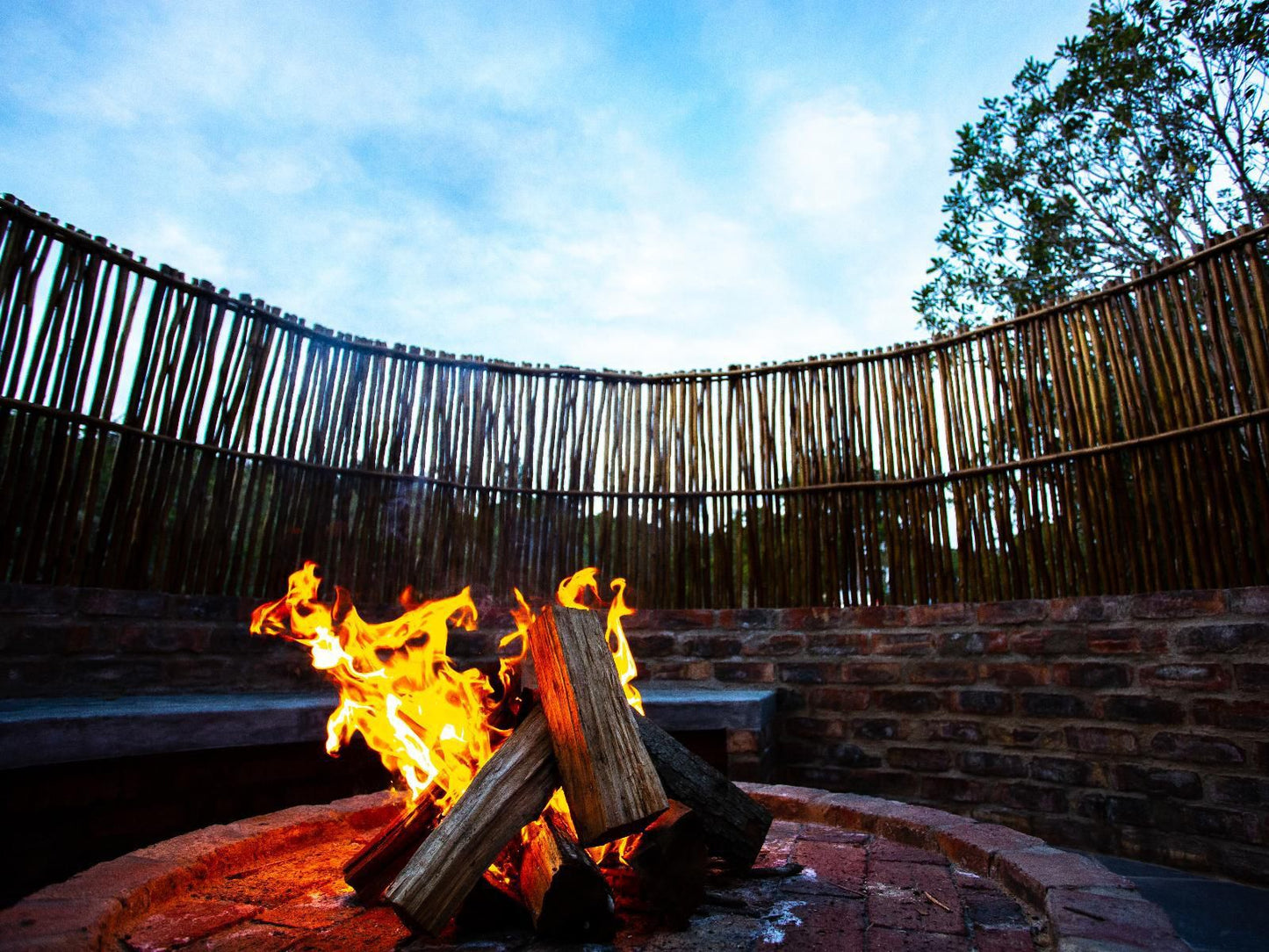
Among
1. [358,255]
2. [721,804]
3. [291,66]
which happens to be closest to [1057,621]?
[721,804]

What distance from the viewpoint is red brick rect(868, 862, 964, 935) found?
5.46 ft

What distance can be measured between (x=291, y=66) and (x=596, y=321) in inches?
203

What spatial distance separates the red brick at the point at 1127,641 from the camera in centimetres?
329

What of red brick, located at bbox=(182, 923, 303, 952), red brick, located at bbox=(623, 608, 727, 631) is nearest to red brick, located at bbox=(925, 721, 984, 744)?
red brick, located at bbox=(623, 608, 727, 631)

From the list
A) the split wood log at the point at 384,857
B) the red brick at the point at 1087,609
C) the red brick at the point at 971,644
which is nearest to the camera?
the split wood log at the point at 384,857

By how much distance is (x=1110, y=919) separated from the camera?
149 centimetres

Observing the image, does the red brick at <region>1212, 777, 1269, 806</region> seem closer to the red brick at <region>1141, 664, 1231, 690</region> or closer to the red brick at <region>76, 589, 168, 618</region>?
the red brick at <region>1141, 664, 1231, 690</region>

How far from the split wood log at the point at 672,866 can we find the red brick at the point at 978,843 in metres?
0.91

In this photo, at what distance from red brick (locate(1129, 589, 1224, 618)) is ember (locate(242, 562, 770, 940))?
2.48 metres

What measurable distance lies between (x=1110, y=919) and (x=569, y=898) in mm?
1138

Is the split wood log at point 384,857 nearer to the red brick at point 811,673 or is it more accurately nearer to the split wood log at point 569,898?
the split wood log at point 569,898

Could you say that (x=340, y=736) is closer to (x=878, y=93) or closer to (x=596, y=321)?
(x=878, y=93)

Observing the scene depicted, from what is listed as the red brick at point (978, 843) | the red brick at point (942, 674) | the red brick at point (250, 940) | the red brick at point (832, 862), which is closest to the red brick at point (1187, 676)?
the red brick at point (942, 674)

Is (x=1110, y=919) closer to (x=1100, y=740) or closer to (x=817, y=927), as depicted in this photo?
(x=817, y=927)
